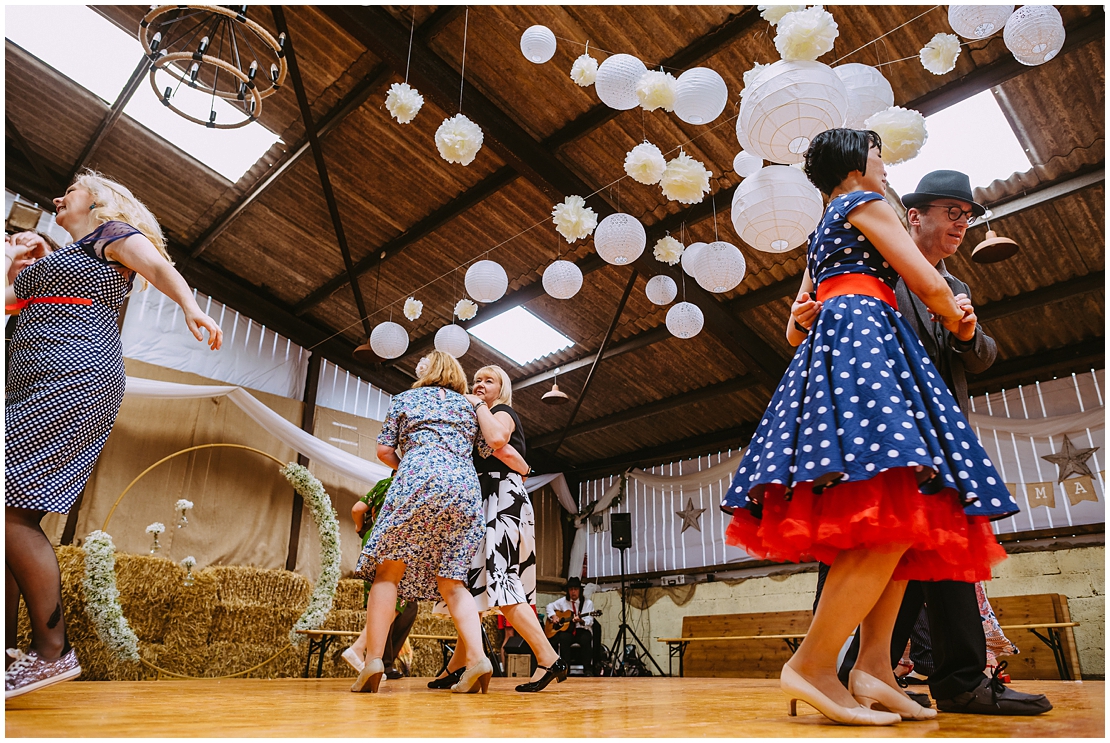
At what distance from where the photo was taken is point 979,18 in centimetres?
318

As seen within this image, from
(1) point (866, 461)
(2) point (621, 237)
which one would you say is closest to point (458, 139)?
(2) point (621, 237)

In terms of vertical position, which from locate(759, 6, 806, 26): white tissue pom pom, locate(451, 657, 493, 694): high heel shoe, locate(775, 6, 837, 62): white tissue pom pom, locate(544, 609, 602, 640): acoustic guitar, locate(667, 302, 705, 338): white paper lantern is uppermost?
locate(759, 6, 806, 26): white tissue pom pom

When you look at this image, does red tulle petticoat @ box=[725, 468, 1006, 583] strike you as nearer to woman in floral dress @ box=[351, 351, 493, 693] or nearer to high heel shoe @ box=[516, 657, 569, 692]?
woman in floral dress @ box=[351, 351, 493, 693]

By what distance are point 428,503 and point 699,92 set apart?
260cm

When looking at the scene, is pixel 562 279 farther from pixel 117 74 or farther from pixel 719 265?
pixel 117 74

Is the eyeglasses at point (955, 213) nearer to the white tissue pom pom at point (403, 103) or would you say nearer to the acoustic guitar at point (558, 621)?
the white tissue pom pom at point (403, 103)

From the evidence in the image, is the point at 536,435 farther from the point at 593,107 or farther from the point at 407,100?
the point at 407,100

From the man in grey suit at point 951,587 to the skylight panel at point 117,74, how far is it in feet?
19.5

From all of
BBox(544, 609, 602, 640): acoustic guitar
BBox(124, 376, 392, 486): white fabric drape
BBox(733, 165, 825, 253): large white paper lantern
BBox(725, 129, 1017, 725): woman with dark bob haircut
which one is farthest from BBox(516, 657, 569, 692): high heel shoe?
BBox(544, 609, 602, 640): acoustic guitar

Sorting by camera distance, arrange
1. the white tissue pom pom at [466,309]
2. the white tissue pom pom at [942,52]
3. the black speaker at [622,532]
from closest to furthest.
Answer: the white tissue pom pom at [942,52] → the white tissue pom pom at [466,309] → the black speaker at [622,532]

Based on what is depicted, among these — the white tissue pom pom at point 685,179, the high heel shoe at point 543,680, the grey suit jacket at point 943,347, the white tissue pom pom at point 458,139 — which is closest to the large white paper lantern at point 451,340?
the white tissue pom pom at point 458,139

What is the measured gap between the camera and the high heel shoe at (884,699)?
128cm

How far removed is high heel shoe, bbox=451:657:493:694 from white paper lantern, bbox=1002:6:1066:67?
361 centimetres

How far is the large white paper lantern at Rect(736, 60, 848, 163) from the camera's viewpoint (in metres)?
2.88
